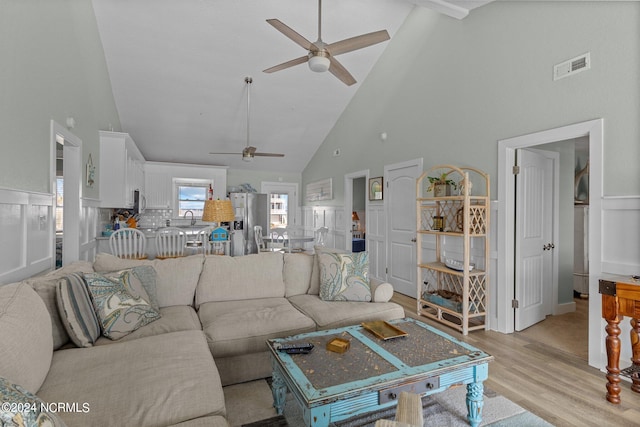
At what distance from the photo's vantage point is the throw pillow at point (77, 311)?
72.3 inches

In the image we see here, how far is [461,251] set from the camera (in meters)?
3.85

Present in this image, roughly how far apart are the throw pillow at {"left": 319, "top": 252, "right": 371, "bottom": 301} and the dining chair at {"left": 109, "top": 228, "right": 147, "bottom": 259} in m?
2.54

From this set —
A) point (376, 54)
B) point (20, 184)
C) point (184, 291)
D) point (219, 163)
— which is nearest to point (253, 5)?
point (376, 54)

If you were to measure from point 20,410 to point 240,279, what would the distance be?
7.23 feet

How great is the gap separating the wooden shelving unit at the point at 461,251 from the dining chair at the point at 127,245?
354 centimetres

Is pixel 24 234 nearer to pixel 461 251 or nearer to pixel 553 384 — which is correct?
pixel 553 384

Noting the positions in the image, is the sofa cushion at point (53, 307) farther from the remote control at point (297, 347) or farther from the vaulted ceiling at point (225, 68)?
the vaulted ceiling at point (225, 68)

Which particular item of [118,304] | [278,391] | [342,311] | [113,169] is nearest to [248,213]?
[113,169]

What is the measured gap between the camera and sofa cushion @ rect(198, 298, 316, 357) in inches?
84.0

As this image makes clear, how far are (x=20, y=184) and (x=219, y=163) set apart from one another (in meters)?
5.86

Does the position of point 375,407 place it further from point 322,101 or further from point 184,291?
point 322,101

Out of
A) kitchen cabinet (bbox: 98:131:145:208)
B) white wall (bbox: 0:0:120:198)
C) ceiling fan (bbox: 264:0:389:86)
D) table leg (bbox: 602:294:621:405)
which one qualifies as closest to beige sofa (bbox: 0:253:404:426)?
white wall (bbox: 0:0:120:198)

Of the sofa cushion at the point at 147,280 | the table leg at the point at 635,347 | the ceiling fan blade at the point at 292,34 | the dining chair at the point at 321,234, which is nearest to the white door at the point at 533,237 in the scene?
the table leg at the point at 635,347

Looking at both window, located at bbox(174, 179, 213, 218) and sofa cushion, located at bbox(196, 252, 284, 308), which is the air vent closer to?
sofa cushion, located at bbox(196, 252, 284, 308)
